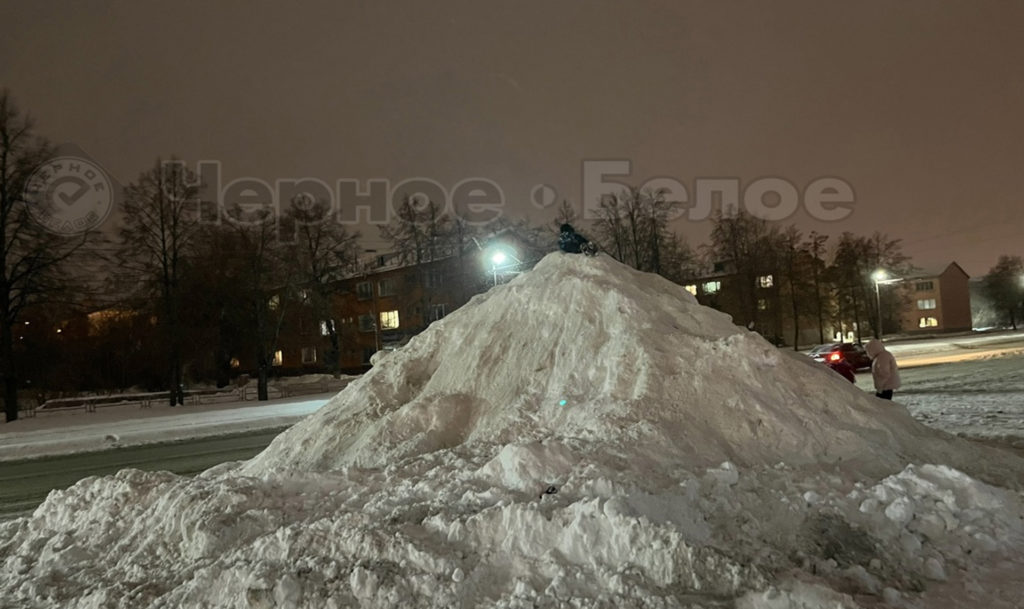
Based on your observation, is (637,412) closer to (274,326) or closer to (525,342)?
(525,342)

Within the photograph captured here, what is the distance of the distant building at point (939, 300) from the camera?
87312 mm

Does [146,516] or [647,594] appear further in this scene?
[146,516]

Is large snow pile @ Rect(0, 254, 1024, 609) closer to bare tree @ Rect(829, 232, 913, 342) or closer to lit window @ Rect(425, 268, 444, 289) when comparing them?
lit window @ Rect(425, 268, 444, 289)

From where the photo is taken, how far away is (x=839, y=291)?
59438mm

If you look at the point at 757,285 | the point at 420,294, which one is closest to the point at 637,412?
the point at 420,294

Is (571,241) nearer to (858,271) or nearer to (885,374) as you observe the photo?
(885,374)

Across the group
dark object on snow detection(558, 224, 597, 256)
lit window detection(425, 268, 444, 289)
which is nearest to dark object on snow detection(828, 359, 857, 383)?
dark object on snow detection(558, 224, 597, 256)

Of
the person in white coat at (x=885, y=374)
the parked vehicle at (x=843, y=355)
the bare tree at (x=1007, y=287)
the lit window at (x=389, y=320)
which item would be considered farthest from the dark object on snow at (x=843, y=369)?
the bare tree at (x=1007, y=287)

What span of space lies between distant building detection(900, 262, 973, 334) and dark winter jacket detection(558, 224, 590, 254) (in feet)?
290

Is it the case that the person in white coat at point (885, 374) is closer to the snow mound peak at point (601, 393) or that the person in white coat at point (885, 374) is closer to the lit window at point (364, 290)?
the snow mound peak at point (601, 393)

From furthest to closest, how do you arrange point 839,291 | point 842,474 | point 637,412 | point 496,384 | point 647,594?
1. point 839,291
2. point 496,384
3. point 637,412
4. point 842,474
5. point 647,594

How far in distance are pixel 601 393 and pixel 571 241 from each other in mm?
3828

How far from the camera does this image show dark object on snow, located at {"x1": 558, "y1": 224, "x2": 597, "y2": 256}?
35.8 ft

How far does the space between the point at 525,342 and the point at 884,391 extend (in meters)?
7.50
